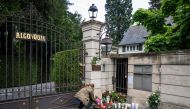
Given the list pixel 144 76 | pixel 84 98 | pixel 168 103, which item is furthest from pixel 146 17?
pixel 84 98

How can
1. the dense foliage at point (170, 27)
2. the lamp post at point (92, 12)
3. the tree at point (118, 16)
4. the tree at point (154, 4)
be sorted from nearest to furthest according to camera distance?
the lamp post at point (92, 12) → the dense foliage at point (170, 27) → the tree at point (154, 4) → the tree at point (118, 16)

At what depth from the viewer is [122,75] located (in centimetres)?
892

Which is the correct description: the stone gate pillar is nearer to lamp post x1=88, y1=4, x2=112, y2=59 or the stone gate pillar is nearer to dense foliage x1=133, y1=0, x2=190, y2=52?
lamp post x1=88, y1=4, x2=112, y2=59

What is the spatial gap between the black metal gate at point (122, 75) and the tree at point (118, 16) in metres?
32.1

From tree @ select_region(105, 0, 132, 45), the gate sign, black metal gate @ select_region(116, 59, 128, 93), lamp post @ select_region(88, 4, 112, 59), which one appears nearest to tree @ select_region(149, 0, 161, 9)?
tree @ select_region(105, 0, 132, 45)

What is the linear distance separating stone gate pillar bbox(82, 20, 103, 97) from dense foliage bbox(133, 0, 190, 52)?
3489 mm

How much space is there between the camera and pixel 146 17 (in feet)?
38.8

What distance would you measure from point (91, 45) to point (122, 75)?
2045 mm

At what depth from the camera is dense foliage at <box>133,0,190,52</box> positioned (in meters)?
8.72

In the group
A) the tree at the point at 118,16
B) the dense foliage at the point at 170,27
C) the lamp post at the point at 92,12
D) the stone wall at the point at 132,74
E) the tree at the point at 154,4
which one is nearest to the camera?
the stone wall at the point at 132,74

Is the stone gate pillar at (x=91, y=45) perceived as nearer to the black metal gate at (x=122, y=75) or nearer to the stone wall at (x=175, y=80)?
the black metal gate at (x=122, y=75)

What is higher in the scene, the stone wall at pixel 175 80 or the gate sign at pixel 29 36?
the gate sign at pixel 29 36

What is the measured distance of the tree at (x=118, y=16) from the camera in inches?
1623

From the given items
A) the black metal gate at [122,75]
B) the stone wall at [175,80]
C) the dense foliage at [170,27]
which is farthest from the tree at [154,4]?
the stone wall at [175,80]
